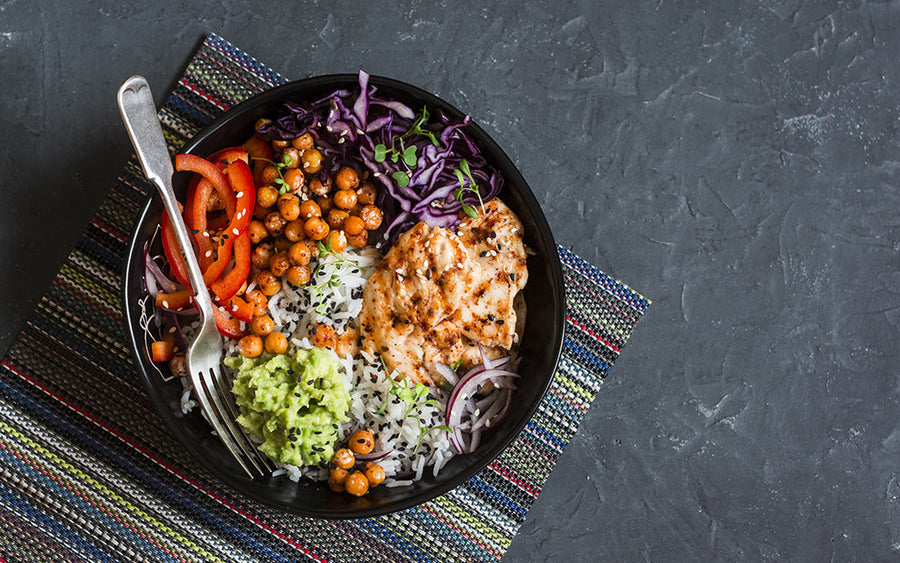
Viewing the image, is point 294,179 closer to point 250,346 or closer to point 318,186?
point 318,186

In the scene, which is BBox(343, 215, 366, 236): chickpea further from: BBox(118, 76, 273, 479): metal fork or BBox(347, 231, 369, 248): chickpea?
BBox(118, 76, 273, 479): metal fork

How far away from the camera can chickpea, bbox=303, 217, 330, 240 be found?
3068 mm

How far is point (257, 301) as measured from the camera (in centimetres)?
311

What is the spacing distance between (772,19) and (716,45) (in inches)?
13.7

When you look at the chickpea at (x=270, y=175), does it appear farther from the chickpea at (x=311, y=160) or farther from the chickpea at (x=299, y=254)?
the chickpea at (x=299, y=254)

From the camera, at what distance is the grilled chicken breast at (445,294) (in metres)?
3.03

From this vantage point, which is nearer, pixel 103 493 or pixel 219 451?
pixel 219 451

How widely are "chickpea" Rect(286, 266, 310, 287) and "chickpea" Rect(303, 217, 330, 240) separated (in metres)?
0.15

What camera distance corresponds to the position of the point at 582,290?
11.5 feet

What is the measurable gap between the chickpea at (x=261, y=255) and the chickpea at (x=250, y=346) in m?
0.36

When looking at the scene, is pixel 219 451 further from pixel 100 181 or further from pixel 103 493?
pixel 100 181

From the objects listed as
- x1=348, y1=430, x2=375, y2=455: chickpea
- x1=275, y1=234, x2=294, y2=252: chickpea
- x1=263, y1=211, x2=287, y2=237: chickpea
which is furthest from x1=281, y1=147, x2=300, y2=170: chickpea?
x1=348, y1=430, x2=375, y2=455: chickpea

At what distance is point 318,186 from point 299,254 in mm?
332

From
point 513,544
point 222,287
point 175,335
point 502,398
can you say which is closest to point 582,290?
point 502,398
